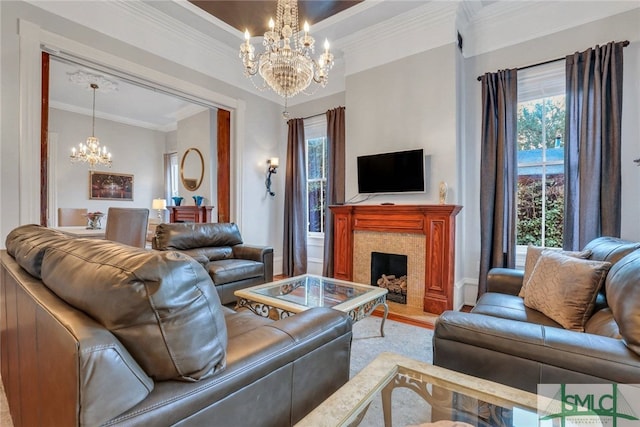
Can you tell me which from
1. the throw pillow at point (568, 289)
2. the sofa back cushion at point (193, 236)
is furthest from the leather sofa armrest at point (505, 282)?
the sofa back cushion at point (193, 236)

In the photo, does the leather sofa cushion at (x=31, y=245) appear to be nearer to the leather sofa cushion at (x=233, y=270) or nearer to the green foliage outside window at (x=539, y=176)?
the leather sofa cushion at (x=233, y=270)

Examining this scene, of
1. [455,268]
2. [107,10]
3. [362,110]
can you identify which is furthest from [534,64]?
[107,10]

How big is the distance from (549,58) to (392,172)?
192 centimetres

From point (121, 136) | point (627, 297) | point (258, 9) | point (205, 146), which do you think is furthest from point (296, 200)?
point (121, 136)

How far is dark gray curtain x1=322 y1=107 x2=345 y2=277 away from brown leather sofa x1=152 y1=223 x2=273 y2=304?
1116 millimetres

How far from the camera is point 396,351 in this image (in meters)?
2.40

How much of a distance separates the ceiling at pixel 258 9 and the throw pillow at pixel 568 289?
10.5 ft

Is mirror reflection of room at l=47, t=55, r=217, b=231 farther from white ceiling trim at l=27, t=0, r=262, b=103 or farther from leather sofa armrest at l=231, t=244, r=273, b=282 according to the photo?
leather sofa armrest at l=231, t=244, r=273, b=282

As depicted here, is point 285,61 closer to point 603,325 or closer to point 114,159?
point 603,325

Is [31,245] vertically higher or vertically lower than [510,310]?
higher

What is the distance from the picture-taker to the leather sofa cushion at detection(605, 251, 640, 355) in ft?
3.53

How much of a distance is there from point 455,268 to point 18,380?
3478 millimetres

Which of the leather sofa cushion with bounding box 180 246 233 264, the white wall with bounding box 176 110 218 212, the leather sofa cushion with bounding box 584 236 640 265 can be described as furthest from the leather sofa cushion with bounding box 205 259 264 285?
the leather sofa cushion with bounding box 584 236 640 265

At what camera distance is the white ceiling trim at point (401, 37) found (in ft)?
10.9
